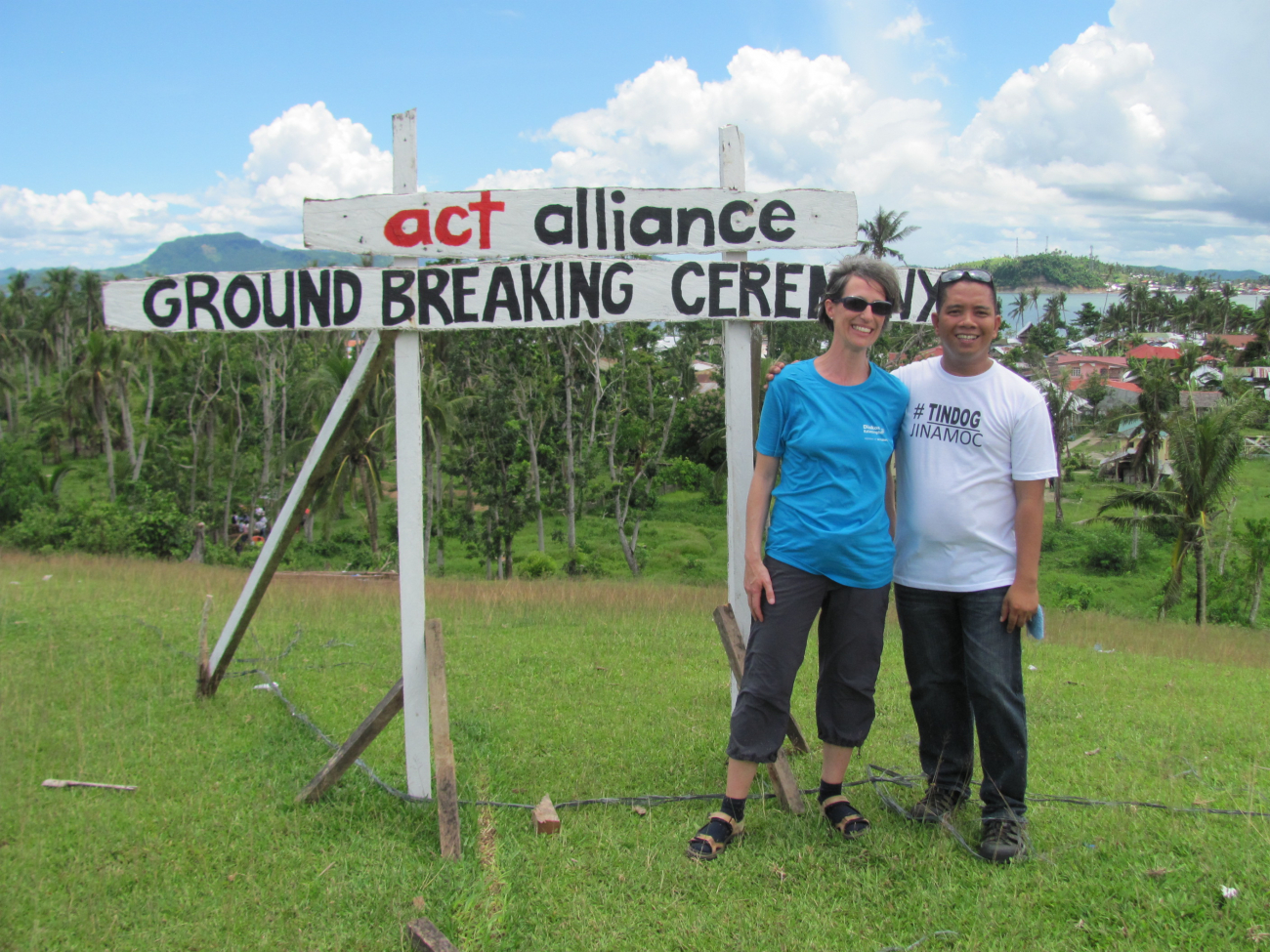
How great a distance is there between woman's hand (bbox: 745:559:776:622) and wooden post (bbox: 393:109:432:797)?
1.45 m

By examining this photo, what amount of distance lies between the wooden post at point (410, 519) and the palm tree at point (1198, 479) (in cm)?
2707

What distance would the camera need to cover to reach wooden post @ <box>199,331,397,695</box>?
3955 millimetres

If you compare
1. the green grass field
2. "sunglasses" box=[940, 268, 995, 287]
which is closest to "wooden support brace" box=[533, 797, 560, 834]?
the green grass field

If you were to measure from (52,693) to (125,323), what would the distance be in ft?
8.16

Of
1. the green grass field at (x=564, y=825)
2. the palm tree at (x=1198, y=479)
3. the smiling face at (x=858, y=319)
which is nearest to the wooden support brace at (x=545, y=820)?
the green grass field at (x=564, y=825)

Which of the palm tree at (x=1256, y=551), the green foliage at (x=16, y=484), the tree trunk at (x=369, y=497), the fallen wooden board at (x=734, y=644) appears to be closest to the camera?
the fallen wooden board at (x=734, y=644)

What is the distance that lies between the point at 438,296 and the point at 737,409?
4.59 ft

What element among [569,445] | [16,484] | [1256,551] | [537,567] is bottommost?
[1256,551]

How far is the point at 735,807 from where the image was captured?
3.41m

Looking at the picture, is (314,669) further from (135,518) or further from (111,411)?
(111,411)

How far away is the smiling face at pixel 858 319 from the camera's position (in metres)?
3.24

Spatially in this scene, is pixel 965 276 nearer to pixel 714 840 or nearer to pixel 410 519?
pixel 714 840

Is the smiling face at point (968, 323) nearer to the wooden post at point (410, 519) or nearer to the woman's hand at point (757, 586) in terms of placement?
the woman's hand at point (757, 586)

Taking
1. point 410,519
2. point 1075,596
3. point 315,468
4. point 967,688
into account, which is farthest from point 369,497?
point 967,688
